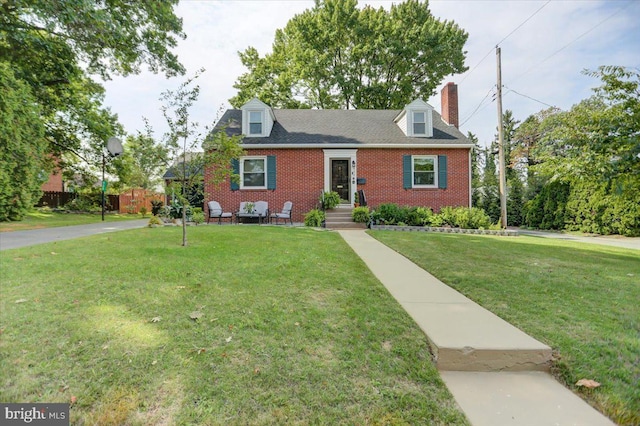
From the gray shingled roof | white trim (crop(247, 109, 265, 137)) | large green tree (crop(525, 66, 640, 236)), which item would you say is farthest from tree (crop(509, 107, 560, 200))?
white trim (crop(247, 109, 265, 137))

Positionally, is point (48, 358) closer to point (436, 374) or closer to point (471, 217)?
point (436, 374)

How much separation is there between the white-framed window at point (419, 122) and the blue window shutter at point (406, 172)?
5.12ft

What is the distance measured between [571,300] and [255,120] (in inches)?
529

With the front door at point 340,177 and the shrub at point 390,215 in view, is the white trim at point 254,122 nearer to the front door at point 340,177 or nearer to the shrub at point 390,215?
the front door at point 340,177

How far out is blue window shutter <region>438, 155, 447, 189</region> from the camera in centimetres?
1364

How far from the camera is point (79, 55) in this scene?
44.0ft

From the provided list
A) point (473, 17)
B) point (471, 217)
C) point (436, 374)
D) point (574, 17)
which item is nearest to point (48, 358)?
point (436, 374)

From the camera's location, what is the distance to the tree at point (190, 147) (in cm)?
578

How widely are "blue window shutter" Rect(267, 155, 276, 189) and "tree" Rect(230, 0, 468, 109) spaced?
1134 centimetres

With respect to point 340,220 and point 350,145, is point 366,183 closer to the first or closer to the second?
point 350,145

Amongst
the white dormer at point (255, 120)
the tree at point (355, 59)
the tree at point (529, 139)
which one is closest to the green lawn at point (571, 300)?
the white dormer at point (255, 120)

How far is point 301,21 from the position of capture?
22.3 meters

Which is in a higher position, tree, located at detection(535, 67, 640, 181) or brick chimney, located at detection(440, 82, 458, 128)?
Answer: brick chimney, located at detection(440, 82, 458, 128)

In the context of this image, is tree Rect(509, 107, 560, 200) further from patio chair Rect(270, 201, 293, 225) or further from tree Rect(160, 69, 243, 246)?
tree Rect(160, 69, 243, 246)
